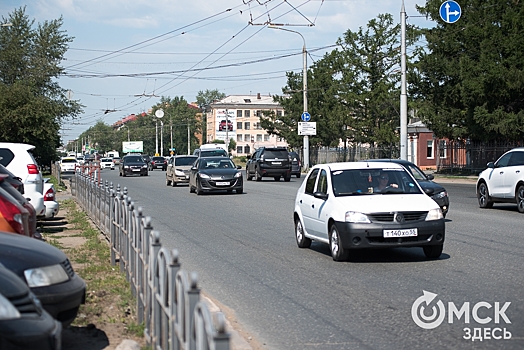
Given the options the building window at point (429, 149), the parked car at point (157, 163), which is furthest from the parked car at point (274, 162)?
the parked car at point (157, 163)

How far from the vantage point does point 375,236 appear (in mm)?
11000

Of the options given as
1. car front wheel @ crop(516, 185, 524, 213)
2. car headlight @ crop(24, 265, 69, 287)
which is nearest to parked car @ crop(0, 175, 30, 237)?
car headlight @ crop(24, 265, 69, 287)

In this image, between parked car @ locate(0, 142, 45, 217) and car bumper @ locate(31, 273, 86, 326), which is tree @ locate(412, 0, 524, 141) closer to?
parked car @ locate(0, 142, 45, 217)

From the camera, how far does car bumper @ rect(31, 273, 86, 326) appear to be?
231 inches

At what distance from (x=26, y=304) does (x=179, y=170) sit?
33319 mm

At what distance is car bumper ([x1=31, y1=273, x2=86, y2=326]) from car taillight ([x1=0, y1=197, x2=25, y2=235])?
2533mm

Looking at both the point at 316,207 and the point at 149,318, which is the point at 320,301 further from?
the point at 316,207

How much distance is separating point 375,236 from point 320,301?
278 centimetres

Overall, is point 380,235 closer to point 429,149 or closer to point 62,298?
point 62,298

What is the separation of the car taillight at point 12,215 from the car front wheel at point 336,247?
4.54 metres

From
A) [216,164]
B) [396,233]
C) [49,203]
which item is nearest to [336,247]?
[396,233]

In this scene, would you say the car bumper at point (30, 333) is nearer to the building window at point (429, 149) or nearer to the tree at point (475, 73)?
the tree at point (475, 73)

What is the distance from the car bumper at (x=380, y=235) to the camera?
1100cm

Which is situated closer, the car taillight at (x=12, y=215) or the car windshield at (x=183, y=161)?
the car taillight at (x=12, y=215)
